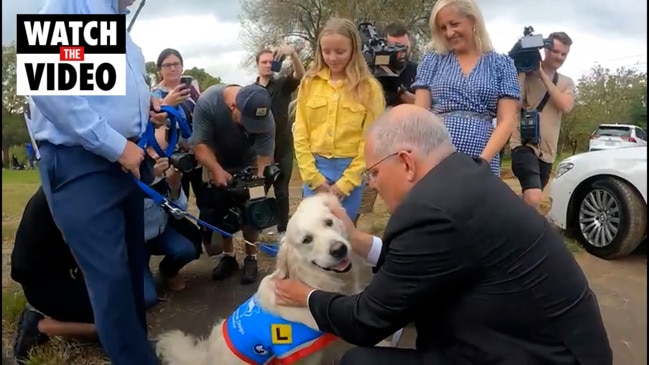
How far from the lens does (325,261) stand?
2562mm

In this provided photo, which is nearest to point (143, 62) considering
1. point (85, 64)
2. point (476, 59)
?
point (85, 64)

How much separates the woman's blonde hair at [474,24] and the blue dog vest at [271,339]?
5.54 feet

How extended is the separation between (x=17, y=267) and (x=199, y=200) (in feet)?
5.33

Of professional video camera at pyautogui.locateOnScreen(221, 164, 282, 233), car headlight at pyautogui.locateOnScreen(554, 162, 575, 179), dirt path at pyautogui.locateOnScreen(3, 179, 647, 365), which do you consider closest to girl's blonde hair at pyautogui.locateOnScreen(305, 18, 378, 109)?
professional video camera at pyautogui.locateOnScreen(221, 164, 282, 233)

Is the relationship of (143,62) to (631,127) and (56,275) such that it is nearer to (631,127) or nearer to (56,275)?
(56,275)

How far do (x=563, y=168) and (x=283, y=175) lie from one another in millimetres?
2639

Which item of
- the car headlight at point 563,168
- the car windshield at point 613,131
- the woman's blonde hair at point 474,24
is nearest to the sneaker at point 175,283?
the woman's blonde hair at point 474,24

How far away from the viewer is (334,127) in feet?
11.2

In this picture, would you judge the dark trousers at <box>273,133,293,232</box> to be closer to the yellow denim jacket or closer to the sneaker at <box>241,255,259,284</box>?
the sneaker at <box>241,255,259,284</box>

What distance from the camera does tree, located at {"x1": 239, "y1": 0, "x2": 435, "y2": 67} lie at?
256 inches

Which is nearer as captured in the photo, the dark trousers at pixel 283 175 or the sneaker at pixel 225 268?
the sneaker at pixel 225 268

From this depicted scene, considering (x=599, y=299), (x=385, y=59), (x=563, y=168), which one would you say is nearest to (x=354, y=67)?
(x=385, y=59)

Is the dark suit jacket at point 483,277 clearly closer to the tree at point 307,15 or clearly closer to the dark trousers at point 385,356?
the dark trousers at point 385,356

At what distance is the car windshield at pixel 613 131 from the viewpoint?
4242 millimetres
